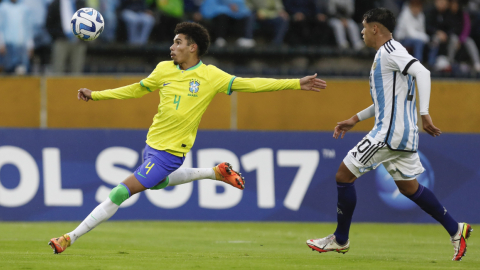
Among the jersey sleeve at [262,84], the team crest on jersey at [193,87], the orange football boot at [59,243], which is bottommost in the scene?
the orange football boot at [59,243]

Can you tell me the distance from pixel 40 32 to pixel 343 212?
1022 centimetres

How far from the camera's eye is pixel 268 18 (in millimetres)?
17031

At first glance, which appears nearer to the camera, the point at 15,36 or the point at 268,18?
the point at 15,36

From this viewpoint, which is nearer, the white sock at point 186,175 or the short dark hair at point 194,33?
the short dark hair at point 194,33

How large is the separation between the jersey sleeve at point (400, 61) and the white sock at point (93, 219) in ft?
10.0

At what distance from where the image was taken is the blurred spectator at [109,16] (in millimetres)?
15498

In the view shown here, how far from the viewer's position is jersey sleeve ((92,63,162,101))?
23.9 feet

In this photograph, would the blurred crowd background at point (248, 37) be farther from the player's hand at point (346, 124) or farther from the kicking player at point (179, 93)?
the player's hand at point (346, 124)

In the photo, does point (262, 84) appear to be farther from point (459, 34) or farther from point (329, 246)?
point (459, 34)

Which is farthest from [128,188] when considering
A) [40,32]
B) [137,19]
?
[137,19]

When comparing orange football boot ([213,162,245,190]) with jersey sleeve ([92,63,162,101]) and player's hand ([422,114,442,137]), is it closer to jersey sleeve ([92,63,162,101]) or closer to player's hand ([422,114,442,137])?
jersey sleeve ([92,63,162,101])

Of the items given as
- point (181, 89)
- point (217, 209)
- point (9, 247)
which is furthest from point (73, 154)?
point (181, 89)

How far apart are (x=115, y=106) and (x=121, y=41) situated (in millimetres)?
2830

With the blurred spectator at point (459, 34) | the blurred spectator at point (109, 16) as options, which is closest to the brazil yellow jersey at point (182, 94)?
the blurred spectator at point (109, 16)
